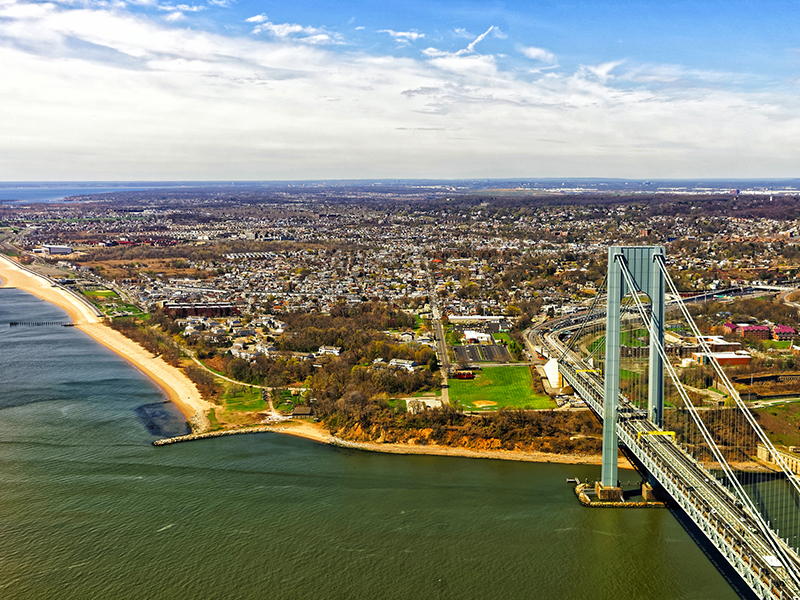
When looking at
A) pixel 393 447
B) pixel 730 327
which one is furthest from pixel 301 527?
pixel 730 327

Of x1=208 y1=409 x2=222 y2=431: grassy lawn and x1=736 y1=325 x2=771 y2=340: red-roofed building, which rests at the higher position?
x1=736 y1=325 x2=771 y2=340: red-roofed building

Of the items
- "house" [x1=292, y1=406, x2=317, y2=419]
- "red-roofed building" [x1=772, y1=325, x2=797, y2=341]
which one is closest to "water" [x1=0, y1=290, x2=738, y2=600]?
"house" [x1=292, y1=406, x2=317, y2=419]

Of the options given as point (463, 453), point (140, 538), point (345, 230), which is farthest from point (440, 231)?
point (140, 538)

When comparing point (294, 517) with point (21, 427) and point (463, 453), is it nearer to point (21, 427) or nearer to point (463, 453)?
point (463, 453)

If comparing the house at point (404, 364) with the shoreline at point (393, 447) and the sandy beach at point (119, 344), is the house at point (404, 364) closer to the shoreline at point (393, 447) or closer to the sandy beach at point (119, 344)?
the shoreline at point (393, 447)

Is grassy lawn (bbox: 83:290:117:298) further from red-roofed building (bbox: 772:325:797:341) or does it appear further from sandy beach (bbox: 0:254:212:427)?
red-roofed building (bbox: 772:325:797:341)
